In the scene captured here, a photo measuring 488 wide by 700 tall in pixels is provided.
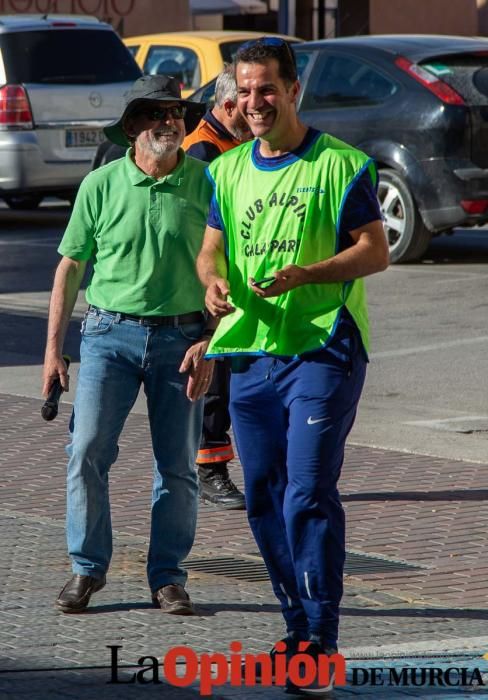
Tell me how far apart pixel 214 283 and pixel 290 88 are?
1.99ft

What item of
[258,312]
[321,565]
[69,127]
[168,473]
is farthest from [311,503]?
[69,127]

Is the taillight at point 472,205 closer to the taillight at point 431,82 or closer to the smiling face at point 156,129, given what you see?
the taillight at point 431,82

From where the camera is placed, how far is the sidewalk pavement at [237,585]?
525 cm

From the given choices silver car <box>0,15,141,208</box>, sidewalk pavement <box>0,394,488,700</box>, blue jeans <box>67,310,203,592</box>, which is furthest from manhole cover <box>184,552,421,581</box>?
silver car <box>0,15,141,208</box>

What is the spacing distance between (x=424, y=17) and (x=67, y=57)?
772 inches

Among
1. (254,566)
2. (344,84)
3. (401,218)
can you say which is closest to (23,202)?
(344,84)

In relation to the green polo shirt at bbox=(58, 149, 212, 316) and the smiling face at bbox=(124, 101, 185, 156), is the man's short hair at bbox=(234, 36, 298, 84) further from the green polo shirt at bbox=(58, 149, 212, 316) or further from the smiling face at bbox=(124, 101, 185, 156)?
the green polo shirt at bbox=(58, 149, 212, 316)

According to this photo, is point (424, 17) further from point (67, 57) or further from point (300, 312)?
point (300, 312)

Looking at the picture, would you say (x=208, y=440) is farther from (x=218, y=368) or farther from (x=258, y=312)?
(x=258, y=312)

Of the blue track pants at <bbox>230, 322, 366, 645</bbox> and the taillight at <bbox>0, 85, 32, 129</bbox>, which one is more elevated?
the blue track pants at <bbox>230, 322, 366, 645</bbox>

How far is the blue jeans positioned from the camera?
5949 mm

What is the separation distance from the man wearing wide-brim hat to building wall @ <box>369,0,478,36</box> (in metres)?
31.2

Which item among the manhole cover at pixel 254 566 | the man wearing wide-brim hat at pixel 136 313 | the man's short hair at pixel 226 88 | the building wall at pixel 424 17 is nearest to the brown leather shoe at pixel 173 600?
the man wearing wide-brim hat at pixel 136 313

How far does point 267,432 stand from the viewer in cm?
527
